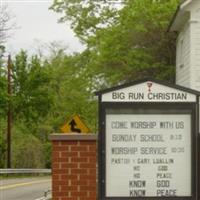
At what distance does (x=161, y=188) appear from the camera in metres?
10.6

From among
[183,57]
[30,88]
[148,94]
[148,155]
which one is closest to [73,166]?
[148,155]

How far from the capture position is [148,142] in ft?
34.9

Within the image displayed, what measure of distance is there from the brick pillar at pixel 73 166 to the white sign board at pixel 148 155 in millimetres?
581

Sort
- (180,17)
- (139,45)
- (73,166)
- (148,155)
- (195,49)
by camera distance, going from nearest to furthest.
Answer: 1. (148,155)
2. (73,166)
3. (195,49)
4. (180,17)
5. (139,45)

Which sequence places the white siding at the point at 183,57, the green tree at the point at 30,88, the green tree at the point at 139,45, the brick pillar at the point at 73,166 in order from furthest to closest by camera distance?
the green tree at the point at 30,88 < the green tree at the point at 139,45 < the white siding at the point at 183,57 < the brick pillar at the point at 73,166

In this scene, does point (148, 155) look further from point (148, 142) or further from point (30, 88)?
point (30, 88)

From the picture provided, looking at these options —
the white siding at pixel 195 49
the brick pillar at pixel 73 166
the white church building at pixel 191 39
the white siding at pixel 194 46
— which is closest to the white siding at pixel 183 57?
the white church building at pixel 191 39

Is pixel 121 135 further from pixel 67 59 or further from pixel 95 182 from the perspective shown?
pixel 67 59

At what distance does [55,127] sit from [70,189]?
7138 cm

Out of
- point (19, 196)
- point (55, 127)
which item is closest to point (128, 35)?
point (19, 196)

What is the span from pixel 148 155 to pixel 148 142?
19 centimetres

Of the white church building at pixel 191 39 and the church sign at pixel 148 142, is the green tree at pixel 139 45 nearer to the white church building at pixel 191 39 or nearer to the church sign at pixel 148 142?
the white church building at pixel 191 39

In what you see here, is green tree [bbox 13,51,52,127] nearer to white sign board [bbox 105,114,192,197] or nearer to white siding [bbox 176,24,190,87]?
white siding [bbox 176,24,190,87]

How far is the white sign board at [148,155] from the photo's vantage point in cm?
1055
